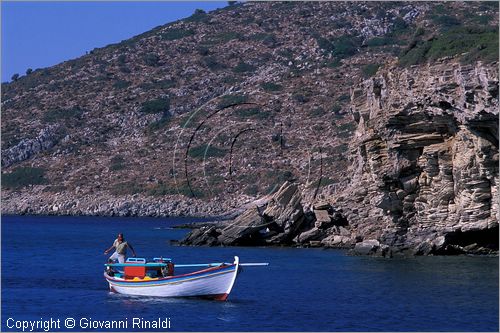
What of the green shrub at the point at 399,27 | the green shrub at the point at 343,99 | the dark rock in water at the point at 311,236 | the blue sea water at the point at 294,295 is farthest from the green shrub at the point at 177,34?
the blue sea water at the point at 294,295

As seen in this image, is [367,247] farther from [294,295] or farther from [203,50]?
[203,50]

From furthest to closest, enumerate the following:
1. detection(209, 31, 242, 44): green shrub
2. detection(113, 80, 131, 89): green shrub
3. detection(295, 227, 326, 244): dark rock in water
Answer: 1. detection(209, 31, 242, 44): green shrub
2. detection(113, 80, 131, 89): green shrub
3. detection(295, 227, 326, 244): dark rock in water

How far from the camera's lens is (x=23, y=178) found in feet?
351

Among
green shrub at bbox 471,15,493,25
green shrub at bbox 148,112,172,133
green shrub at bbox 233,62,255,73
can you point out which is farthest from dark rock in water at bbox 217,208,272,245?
green shrub at bbox 471,15,493,25

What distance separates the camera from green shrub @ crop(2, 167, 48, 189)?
106 metres

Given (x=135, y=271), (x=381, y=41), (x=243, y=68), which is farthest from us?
(x=243, y=68)

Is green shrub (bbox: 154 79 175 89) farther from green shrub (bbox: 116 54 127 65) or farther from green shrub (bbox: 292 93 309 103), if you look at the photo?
green shrub (bbox: 292 93 309 103)

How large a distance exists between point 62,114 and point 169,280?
87084 millimetres

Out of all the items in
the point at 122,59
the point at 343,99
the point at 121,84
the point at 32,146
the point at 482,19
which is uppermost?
the point at 482,19

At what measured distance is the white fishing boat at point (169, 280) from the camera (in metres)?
30.7

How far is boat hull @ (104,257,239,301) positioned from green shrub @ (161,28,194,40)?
105156mm

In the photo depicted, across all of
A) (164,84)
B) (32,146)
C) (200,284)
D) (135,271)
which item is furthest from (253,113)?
(200,284)

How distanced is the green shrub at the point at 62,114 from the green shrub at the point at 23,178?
8539 millimetres

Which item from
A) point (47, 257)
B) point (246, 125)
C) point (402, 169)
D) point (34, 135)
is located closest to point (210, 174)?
point (246, 125)
